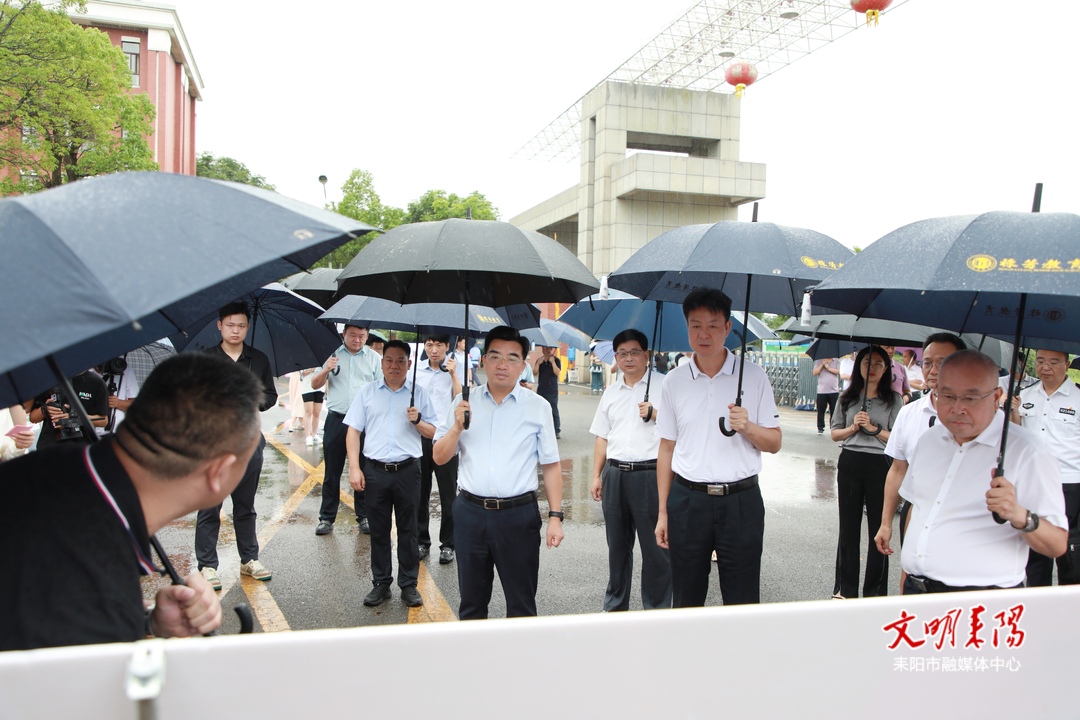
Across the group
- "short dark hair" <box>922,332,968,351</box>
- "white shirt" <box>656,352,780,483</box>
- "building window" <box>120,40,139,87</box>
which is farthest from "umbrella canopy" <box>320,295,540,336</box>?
"building window" <box>120,40,139,87</box>

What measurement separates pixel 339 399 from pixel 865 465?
4.74 metres

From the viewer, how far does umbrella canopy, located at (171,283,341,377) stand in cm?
512

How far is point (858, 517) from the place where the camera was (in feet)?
15.8

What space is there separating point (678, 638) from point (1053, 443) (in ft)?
13.8

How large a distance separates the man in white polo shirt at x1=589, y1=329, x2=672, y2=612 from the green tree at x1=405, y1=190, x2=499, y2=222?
3385 centimetres

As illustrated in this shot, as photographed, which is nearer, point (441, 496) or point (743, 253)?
point (743, 253)

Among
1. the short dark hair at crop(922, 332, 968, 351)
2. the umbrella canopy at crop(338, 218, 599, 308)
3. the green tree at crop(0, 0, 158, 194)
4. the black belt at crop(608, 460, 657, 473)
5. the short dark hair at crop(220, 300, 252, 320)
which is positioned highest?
the green tree at crop(0, 0, 158, 194)

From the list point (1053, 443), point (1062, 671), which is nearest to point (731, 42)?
point (1053, 443)

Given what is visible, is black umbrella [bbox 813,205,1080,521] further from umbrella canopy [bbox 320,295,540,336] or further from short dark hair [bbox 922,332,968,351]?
umbrella canopy [bbox 320,295,540,336]

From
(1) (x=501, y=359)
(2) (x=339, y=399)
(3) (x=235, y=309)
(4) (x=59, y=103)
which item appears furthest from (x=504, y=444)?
(4) (x=59, y=103)

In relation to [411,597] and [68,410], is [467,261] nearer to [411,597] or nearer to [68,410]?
[411,597]

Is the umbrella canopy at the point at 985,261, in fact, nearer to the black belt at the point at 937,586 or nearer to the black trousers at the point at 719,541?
the black belt at the point at 937,586

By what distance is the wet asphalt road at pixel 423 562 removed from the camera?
4801 mm

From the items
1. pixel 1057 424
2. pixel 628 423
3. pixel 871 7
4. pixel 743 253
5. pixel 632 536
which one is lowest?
pixel 632 536
